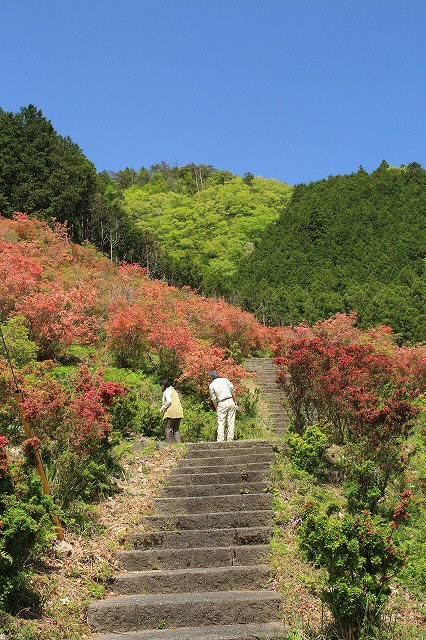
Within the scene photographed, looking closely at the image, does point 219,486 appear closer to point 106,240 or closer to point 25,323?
point 25,323

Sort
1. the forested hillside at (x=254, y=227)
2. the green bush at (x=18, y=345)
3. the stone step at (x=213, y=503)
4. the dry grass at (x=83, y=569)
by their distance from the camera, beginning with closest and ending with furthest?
1. the dry grass at (x=83, y=569)
2. the stone step at (x=213, y=503)
3. the green bush at (x=18, y=345)
4. the forested hillside at (x=254, y=227)

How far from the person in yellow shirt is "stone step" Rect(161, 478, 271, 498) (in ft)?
8.37

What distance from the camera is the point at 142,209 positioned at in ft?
192

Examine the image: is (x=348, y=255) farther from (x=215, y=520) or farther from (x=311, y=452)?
(x=215, y=520)

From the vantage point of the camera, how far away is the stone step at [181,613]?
4.84 m

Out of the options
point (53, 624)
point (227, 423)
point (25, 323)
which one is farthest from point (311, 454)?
point (25, 323)

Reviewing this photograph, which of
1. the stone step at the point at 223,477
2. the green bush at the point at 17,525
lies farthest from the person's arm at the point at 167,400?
the green bush at the point at 17,525

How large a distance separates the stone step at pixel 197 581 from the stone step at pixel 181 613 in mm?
397

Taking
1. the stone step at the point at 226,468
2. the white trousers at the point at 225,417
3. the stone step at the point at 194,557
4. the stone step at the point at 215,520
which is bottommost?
the stone step at the point at 194,557

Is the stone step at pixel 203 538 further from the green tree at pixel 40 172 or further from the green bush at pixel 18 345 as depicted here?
the green tree at pixel 40 172

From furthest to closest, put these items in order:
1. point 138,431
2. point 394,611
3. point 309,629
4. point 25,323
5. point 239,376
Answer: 1. point 239,376
2. point 25,323
3. point 138,431
4. point 394,611
5. point 309,629

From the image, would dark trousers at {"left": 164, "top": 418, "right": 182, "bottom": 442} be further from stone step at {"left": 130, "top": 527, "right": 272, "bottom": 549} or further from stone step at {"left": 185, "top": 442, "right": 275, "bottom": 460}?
stone step at {"left": 130, "top": 527, "right": 272, "bottom": 549}

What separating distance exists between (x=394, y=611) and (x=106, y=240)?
31031 millimetres

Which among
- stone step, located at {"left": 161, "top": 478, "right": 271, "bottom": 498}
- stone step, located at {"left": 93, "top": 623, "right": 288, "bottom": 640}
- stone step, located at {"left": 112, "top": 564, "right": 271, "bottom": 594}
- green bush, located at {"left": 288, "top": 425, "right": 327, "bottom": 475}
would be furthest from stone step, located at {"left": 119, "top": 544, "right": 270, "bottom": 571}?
green bush, located at {"left": 288, "top": 425, "right": 327, "bottom": 475}
